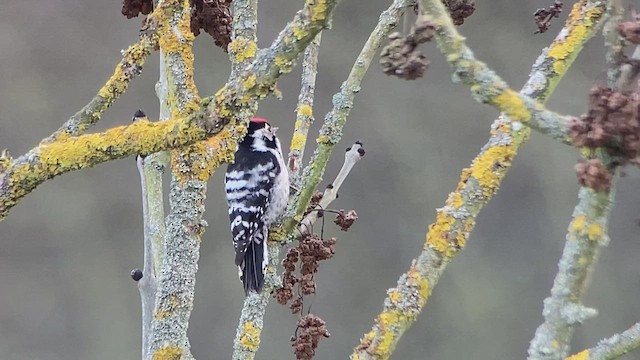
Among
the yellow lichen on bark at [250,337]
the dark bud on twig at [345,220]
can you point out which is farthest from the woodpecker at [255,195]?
the yellow lichen on bark at [250,337]

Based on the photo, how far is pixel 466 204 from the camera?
70cm

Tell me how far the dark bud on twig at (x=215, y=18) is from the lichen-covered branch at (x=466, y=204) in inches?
10.5

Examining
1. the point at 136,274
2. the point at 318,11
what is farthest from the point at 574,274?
the point at 136,274

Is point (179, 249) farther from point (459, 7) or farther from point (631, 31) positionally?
point (631, 31)

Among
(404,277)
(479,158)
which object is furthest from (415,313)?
(479,158)

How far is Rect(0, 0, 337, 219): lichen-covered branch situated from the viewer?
20.9 inches

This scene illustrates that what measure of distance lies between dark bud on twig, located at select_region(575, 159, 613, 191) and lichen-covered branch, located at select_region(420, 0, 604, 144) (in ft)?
0.11

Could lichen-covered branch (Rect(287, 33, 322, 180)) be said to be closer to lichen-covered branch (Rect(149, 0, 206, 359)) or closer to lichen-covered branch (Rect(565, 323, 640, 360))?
lichen-covered branch (Rect(149, 0, 206, 359))

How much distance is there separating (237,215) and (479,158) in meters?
0.83

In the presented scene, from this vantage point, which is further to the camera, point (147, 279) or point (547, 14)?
point (147, 279)

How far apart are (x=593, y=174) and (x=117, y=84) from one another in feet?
1.59

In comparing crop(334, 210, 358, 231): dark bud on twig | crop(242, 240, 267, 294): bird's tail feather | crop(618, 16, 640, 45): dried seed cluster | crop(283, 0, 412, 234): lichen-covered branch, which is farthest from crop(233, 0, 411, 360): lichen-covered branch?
crop(618, 16, 640, 45): dried seed cluster

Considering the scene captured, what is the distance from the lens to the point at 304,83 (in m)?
1.03

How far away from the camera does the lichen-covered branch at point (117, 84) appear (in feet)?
2.37
